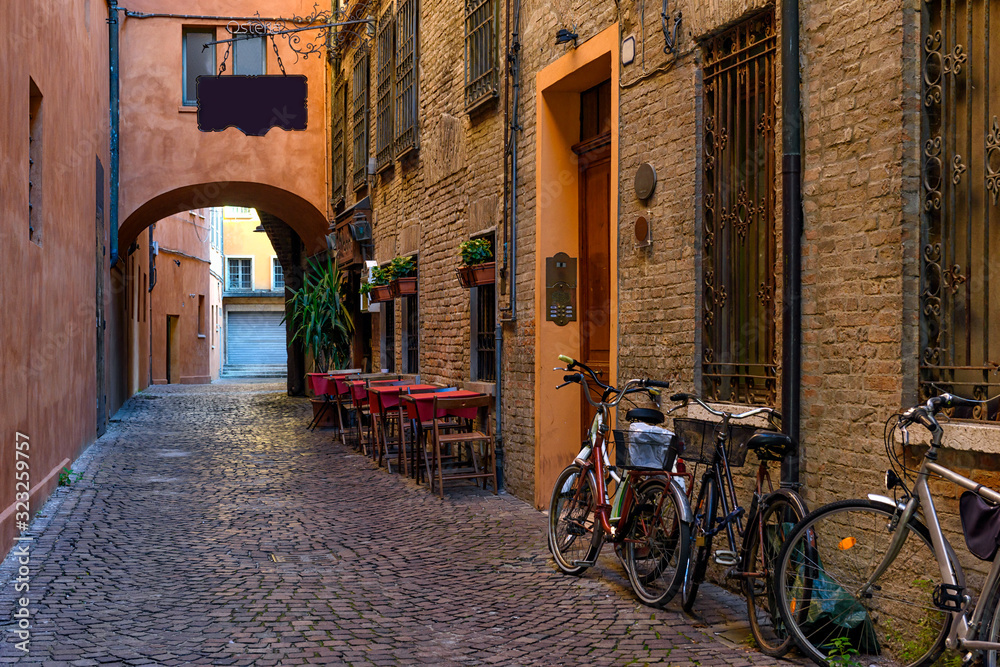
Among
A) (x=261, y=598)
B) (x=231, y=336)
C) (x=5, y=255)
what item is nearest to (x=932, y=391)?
(x=261, y=598)

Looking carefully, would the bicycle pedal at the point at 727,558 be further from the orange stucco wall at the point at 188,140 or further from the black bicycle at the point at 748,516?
the orange stucco wall at the point at 188,140

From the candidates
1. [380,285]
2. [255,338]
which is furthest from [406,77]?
[255,338]

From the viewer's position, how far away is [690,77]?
19.1ft

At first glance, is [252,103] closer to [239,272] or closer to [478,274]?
[478,274]

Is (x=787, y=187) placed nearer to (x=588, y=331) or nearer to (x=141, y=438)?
(x=588, y=331)

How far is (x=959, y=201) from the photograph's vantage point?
4.07 m

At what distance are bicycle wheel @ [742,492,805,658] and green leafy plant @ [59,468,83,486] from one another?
6.95 m

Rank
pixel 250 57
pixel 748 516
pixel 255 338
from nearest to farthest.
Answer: pixel 748 516 < pixel 250 57 < pixel 255 338

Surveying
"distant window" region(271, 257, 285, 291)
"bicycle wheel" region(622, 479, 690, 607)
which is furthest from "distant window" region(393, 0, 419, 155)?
"distant window" region(271, 257, 285, 291)

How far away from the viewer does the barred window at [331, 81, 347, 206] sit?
16.1 meters

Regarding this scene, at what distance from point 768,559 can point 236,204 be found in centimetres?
1674

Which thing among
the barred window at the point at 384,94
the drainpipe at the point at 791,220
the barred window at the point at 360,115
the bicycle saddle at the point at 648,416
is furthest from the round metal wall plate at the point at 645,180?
the barred window at the point at 360,115

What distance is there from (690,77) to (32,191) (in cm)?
539

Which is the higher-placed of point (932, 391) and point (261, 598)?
point (932, 391)
